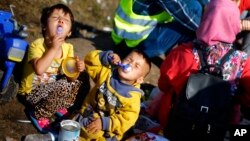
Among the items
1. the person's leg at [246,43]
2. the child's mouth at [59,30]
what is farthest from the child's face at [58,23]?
the person's leg at [246,43]

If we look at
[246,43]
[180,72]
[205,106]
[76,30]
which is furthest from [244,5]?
[76,30]

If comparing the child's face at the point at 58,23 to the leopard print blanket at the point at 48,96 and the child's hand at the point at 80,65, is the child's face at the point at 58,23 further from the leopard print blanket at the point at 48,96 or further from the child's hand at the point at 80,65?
the leopard print blanket at the point at 48,96

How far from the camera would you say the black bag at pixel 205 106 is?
150 inches

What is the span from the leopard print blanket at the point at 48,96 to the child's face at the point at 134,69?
1.83 ft

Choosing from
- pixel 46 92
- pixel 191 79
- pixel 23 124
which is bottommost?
pixel 23 124

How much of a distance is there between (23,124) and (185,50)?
166cm

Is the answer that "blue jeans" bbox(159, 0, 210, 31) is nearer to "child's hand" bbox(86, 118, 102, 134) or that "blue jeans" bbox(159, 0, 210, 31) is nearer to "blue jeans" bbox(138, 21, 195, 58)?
"blue jeans" bbox(138, 21, 195, 58)

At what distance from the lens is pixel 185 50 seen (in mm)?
4113

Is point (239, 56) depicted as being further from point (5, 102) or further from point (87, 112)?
point (5, 102)

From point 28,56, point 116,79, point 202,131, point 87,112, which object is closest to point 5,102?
point 28,56

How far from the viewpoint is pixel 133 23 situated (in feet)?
18.5

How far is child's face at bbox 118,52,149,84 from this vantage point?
12.5 ft

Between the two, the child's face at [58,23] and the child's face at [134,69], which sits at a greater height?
the child's face at [58,23]

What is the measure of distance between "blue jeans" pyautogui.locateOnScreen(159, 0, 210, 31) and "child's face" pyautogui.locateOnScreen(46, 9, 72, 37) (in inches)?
72.8
